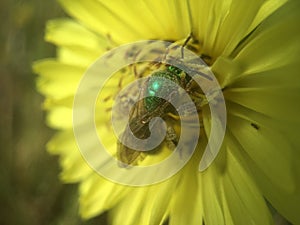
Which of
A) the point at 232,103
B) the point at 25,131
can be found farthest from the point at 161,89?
the point at 25,131

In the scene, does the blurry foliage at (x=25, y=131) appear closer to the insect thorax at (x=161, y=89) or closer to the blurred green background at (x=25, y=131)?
the blurred green background at (x=25, y=131)

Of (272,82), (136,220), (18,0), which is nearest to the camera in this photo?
(272,82)

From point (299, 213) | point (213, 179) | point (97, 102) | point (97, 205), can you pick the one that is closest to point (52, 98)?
point (97, 102)

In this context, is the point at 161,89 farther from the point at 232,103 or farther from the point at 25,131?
the point at 25,131

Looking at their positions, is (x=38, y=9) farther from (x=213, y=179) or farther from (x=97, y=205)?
(x=213, y=179)

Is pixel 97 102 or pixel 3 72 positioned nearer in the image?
pixel 97 102

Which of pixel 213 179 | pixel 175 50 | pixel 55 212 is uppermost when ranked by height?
pixel 175 50

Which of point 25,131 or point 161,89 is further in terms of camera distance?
point 25,131
